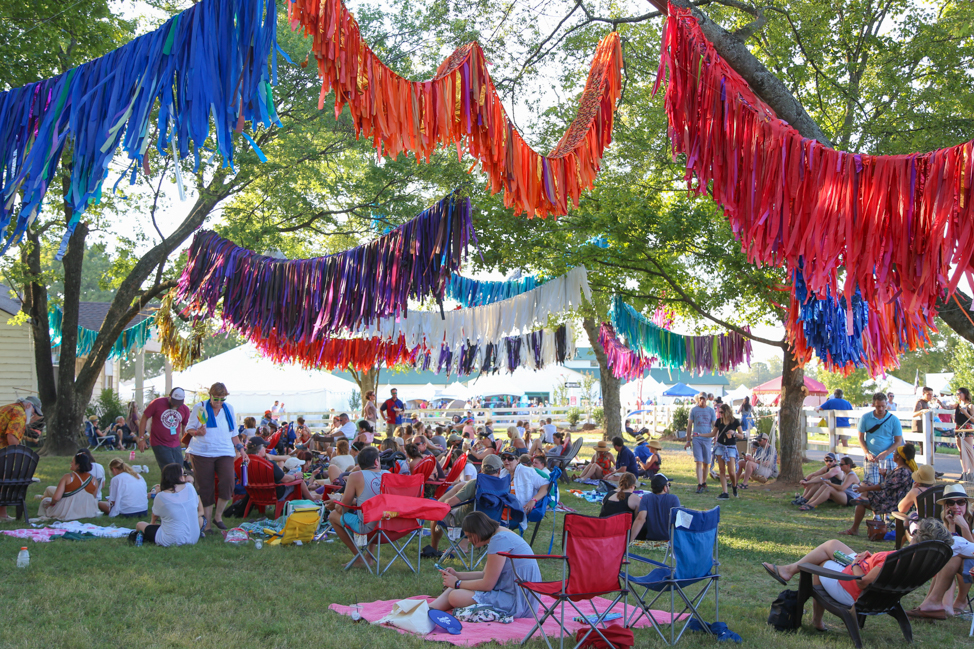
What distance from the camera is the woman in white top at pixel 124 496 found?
797 cm

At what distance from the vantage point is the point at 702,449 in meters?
11.4

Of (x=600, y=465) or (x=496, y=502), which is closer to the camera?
(x=496, y=502)

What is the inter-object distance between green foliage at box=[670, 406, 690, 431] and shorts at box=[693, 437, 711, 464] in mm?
11521

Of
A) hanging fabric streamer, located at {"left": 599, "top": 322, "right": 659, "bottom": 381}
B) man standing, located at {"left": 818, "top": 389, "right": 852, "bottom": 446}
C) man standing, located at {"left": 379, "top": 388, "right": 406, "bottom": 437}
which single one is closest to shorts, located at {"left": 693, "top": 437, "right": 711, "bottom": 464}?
man standing, located at {"left": 818, "top": 389, "right": 852, "bottom": 446}

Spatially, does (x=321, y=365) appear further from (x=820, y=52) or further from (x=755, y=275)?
(x=820, y=52)

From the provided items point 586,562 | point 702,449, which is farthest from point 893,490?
point 586,562

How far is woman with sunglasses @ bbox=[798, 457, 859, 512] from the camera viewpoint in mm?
9742

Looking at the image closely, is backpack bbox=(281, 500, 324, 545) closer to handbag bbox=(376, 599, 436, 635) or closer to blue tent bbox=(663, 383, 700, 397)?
handbag bbox=(376, 599, 436, 635)

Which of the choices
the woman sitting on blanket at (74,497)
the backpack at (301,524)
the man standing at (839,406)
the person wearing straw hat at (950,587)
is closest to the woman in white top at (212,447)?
the backpack at (301,524)

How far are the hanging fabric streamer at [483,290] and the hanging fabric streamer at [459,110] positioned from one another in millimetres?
6532

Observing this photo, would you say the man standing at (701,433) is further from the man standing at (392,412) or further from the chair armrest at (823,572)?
the man standing at (392,412)

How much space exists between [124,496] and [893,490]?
26.7 feet

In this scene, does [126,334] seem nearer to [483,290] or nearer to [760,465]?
[483,290]

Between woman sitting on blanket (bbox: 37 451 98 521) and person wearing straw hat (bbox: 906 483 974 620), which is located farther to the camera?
woman sitting on blanket (bbox: 37 451 98 521)
